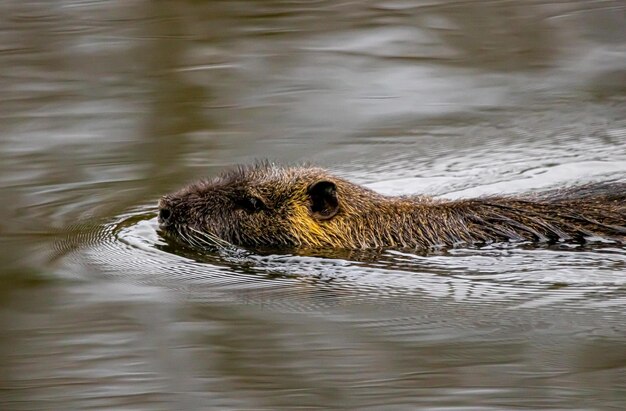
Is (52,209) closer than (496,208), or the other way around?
(496,208)

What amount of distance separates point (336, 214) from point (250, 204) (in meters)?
0.44

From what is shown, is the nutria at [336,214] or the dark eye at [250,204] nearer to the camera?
the nutria at [336,214]

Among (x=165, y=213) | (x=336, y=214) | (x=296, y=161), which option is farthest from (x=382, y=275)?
(x=296, y=161)

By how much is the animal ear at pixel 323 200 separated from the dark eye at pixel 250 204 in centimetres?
26

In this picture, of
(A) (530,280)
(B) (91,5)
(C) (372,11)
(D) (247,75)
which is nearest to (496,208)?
(A) (530,280)

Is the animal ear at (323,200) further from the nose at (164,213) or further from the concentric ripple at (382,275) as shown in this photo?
the nose at (164,213)

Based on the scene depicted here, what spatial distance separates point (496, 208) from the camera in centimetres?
670

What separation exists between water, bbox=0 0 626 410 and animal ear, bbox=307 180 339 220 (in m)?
0.26

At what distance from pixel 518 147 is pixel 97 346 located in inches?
158

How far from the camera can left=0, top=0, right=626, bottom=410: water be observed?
5035 mm

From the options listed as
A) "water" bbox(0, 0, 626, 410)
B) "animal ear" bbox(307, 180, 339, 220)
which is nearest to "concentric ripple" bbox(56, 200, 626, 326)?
"water" bbox(0, 0, 626, 410)

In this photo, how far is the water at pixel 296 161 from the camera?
504 cm

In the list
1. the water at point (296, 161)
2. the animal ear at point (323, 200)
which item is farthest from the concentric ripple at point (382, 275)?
the animal ear at point (323, 200)

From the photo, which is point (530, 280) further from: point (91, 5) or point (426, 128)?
point (91, 5)
